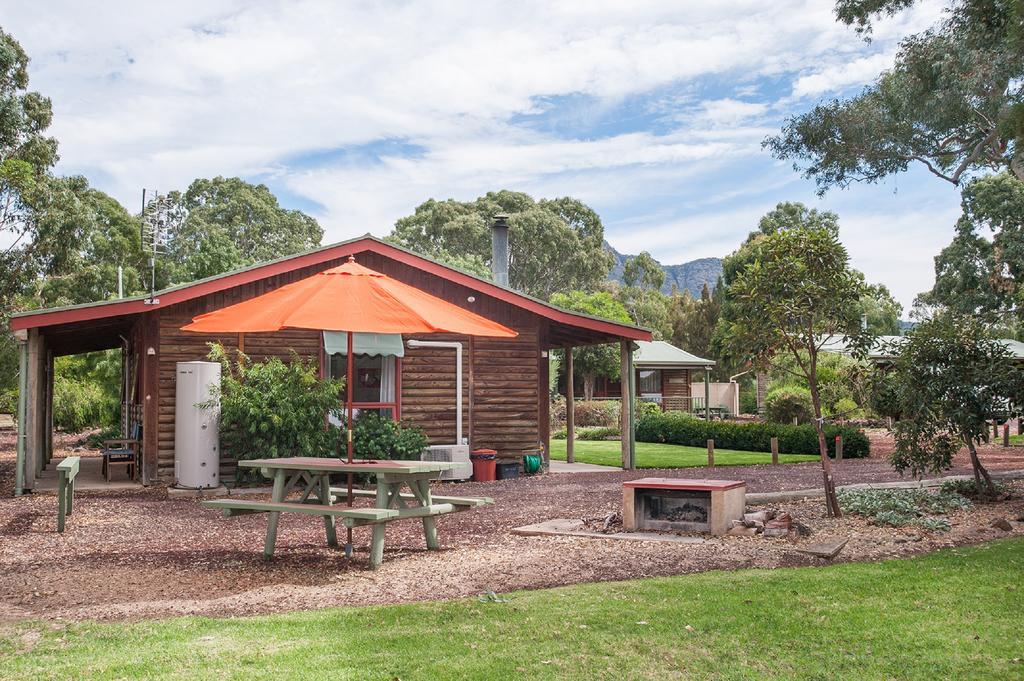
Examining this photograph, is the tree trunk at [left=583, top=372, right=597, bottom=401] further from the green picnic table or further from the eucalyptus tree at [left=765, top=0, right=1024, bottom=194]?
the green picnic table

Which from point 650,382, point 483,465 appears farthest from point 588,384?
point 483,465

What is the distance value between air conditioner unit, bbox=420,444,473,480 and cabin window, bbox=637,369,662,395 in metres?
23.7

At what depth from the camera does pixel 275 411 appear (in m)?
13.0

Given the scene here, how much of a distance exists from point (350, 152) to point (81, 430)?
19948mm

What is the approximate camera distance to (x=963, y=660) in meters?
4.74

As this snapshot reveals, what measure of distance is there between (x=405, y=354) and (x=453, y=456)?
185 centimetres

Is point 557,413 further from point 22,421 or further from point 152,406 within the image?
point 22,421

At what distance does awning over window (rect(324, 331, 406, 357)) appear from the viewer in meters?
14.3

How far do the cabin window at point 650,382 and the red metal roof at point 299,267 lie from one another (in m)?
22.6

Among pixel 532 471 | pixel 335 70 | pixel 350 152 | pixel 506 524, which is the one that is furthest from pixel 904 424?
pixel 350 152

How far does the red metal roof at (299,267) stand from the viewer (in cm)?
1258

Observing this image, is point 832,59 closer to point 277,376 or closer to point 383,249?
point 383,249

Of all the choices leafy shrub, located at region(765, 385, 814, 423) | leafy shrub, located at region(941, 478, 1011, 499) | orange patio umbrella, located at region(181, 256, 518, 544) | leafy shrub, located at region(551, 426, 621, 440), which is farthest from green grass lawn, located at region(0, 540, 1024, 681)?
leafy shrub, located at region(551, 426, 621, 440)

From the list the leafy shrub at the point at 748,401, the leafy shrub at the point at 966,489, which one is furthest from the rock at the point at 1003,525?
the leafy shrub at the point at 748,401
